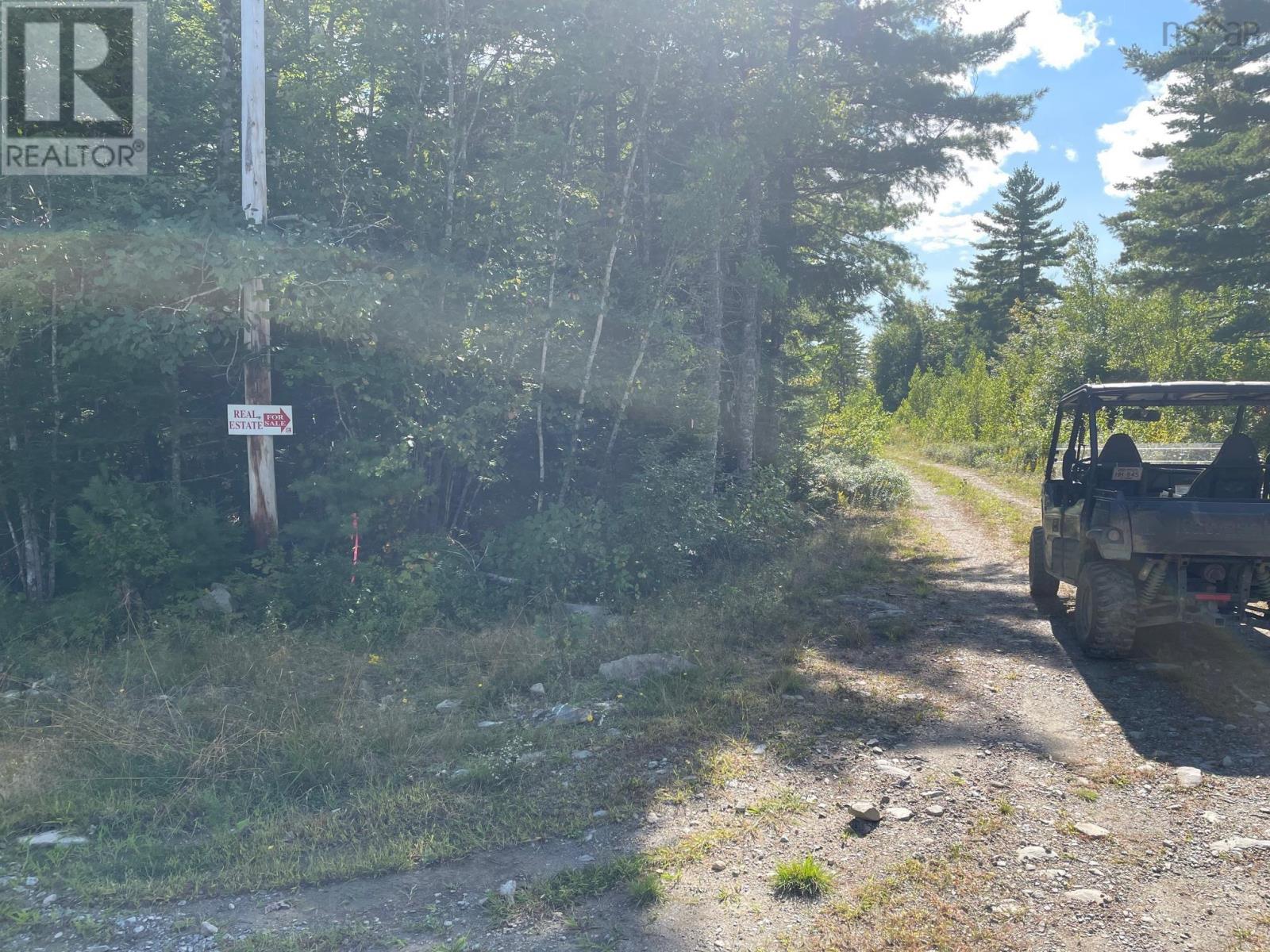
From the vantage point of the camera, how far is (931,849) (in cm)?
461

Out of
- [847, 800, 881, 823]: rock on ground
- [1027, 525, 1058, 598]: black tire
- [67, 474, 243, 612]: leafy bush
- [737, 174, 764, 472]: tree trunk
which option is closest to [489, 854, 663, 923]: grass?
[847, 800, 881, 823]: rock on ground

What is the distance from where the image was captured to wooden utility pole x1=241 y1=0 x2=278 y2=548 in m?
8.62

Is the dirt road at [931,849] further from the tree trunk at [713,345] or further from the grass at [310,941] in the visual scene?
the tree trunk at [713,345]

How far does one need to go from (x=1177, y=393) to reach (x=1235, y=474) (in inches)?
36.4

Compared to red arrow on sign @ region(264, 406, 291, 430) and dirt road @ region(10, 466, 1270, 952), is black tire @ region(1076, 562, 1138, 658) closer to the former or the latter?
dirt road @ region(10, 466, 1270, 952)

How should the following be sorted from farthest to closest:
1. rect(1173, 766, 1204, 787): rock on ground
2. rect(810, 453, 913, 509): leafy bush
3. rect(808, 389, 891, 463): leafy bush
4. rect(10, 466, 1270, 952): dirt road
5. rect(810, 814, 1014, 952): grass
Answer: rect(808, 389, 891, 463): leafy bush
rect(810, 453, 913, 509): leafy bush
rect(1173, 766, 1204, 787): rock on ground
rect(10, 466, 1270, 952): dirt road
rect(810, 814, 1014, 952): grass

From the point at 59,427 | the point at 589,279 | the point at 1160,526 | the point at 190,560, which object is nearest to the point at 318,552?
the point at 190,560

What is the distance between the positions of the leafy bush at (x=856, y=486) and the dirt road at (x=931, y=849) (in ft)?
43.5

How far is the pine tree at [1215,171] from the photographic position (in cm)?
1875

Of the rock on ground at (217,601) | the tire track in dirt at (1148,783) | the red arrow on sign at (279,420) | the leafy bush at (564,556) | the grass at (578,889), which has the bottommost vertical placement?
the grass at (578,889)

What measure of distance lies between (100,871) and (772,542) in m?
10.2

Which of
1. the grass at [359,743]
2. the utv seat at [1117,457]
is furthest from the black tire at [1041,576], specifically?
the grass at [359,743]

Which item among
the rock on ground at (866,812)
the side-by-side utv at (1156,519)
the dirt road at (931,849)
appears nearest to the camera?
the dirt road at (931,849)

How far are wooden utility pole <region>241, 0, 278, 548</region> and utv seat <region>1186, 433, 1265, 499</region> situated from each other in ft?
30.1
